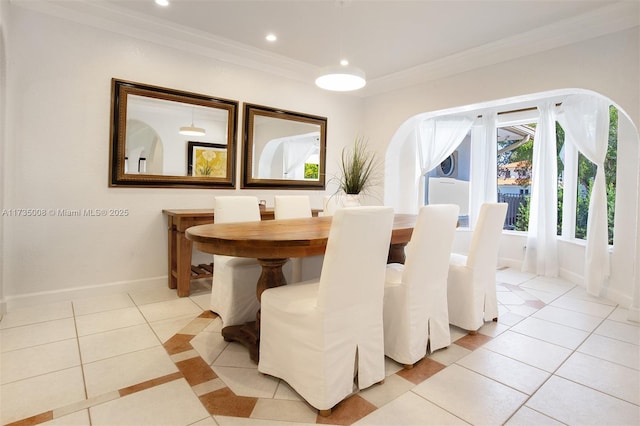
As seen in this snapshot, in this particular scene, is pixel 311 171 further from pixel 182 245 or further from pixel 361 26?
pixel 182 245

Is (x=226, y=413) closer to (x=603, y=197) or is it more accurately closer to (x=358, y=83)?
(x=358, y=83)

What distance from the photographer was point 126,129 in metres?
3.29

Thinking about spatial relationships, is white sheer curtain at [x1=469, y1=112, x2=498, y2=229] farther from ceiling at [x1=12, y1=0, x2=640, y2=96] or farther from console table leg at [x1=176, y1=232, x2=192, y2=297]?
console table leg at [x1=176, y1=232, x2=192, y2=297]

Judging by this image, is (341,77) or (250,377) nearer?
(250,377)

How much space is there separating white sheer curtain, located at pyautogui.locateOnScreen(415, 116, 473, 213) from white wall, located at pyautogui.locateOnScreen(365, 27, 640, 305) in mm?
750

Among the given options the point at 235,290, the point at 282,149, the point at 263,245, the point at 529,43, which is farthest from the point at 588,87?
the point at 235,290

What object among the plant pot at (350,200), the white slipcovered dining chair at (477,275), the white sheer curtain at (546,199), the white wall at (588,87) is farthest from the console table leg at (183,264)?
the white sheer curtain at (546,199)

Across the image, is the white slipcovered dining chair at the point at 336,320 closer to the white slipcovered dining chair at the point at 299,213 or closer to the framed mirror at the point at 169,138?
the white slipcovered dining chair at the point at 299,213

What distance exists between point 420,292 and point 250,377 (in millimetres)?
1116

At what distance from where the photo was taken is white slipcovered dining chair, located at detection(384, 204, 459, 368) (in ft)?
6.74

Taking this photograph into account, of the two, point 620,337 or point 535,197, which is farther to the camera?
point 535,197

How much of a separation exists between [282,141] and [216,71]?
1122 mm

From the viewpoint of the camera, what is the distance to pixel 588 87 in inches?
125

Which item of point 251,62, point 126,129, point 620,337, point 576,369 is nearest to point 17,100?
point 126,129
